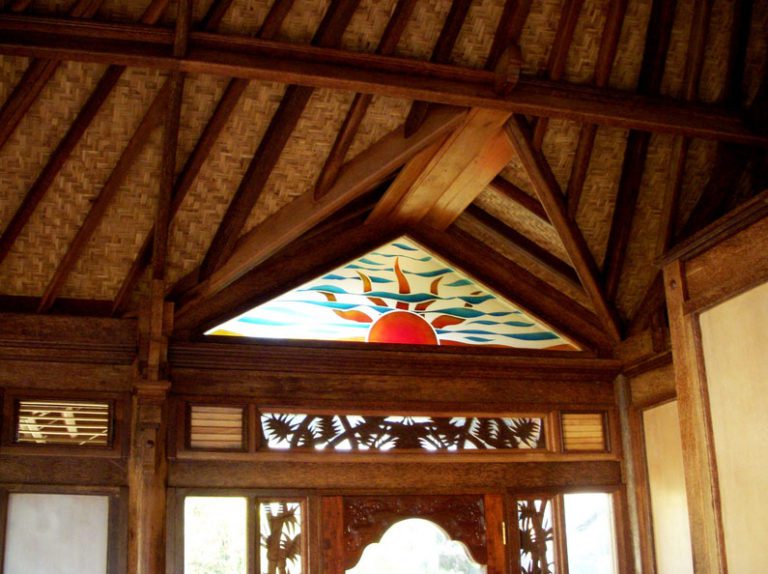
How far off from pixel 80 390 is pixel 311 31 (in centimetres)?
229

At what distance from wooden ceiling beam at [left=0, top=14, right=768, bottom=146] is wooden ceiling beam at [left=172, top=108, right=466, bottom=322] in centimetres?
42

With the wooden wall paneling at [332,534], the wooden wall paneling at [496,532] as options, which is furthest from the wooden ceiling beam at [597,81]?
the wooden wall paneling at [332,534]

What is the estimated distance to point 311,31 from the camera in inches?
188

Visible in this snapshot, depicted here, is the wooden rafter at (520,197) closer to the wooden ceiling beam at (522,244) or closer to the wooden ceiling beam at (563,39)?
the wooden ceiling beam at (522,244)

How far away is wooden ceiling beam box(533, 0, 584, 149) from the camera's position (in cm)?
500

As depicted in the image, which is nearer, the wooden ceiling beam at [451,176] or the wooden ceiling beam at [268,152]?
the wooden ceiling beam at [268,152]

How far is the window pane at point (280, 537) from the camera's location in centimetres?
559

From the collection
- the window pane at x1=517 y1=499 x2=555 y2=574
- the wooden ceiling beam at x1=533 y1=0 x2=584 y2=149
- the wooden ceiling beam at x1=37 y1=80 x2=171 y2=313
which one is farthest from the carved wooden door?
the wooden ceiling beam at x1=533 y1=0 x2=584 y2=149

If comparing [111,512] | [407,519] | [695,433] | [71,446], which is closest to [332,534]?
[407,519]

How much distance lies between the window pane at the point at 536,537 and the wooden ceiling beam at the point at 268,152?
228 cm

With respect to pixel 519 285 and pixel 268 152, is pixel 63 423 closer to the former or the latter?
pixel 268 152

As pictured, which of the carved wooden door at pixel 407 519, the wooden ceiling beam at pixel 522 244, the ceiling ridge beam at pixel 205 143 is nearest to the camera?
the ceiling ridge beam at pixel 205 143

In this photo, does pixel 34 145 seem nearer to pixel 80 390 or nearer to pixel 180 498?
pixel 80 390

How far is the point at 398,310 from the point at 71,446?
2.02 metres
